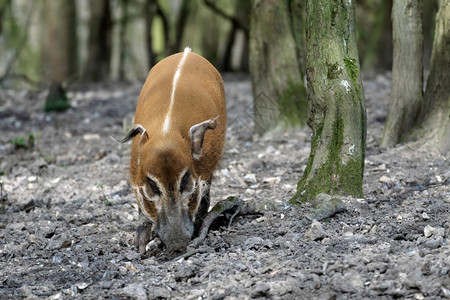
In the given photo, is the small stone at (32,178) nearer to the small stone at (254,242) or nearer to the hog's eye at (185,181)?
the hog's eye at (185,181)

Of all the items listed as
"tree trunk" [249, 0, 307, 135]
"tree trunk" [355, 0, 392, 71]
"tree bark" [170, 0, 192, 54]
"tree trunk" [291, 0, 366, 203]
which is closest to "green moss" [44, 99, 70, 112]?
"tree trunk" [249, 0, 307, 135]

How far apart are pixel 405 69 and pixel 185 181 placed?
344cm

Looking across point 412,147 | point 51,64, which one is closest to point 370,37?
point 51,64

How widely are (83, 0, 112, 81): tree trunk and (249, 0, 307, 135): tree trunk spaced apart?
971 centimetres

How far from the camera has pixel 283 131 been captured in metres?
8.90

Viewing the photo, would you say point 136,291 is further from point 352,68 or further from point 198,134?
point 352,68

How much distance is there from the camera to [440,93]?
6.94 m

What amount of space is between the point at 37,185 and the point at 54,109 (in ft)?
16.7

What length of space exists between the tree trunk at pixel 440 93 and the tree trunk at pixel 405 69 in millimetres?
180

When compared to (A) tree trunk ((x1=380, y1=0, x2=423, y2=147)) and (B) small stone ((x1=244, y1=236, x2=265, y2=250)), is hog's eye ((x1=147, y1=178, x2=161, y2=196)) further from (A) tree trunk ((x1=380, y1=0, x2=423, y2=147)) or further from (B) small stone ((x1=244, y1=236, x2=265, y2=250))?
(A) tree trunk ((x1=380, y1=0, x2=423, y2=147))

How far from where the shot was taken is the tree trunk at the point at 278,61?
8.83 m

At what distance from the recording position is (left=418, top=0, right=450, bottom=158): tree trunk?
6.76 m

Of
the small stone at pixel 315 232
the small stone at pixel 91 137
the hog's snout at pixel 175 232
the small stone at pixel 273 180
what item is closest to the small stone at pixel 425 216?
the small stone at pixel 315 232

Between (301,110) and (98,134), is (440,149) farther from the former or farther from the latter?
(98,134)
